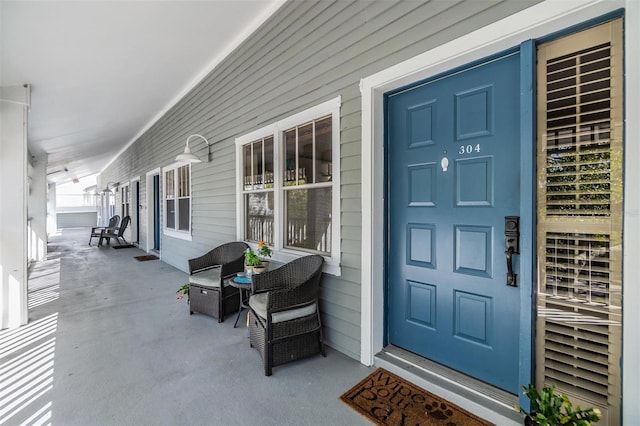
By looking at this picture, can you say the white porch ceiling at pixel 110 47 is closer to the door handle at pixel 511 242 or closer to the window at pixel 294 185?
the window at pixel 294 185

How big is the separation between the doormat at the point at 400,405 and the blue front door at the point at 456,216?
0.28 metres

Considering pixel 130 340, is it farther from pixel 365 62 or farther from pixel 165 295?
pixel 365 62

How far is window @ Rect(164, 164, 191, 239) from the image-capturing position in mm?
5676

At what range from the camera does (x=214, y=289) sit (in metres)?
3.23

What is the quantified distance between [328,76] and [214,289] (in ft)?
8.41

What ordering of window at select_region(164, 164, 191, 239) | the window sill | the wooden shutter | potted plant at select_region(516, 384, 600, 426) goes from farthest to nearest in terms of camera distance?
window at select_region(164, 164, 191, 239)
the window sill
the wooden shutter
potted plant at select_region(516, 384, 600, 426)

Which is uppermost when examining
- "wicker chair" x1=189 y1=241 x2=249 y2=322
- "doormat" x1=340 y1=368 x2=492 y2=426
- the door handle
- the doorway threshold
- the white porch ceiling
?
the white porch ceiling

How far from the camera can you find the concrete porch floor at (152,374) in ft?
5.78

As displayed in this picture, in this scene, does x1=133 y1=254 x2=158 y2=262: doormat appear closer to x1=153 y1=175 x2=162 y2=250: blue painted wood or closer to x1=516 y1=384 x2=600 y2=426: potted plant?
x1=153 y1=175 x2=162 y2=250: blue painted wood

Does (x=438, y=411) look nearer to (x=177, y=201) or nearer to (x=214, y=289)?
(x=214, y=289)

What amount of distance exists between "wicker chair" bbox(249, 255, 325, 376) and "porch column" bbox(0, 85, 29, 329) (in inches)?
111

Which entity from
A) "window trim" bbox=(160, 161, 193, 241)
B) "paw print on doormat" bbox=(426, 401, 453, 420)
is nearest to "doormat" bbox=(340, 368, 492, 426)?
"paw print on doormat" bbox=(426, 401, 453, 420)

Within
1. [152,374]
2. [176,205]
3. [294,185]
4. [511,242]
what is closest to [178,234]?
[176,205]

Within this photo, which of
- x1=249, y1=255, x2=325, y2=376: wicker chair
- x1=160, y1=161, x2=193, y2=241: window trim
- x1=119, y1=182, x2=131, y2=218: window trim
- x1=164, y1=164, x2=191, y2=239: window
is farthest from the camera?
x1=119, y1=182, x2=131, y2=218: window trim
